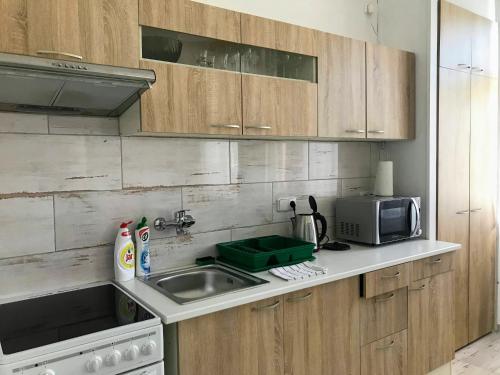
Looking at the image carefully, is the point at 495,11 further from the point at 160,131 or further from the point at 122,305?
the point at 122,305

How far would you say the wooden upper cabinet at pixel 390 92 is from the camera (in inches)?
95.2

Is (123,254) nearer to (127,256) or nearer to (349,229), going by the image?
(127,256)

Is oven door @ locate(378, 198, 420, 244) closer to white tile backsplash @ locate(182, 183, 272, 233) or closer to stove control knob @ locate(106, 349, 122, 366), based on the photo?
white tile backsplash @ locate(182, 183, 272, 233)

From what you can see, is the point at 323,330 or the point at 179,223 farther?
the point at 179,223

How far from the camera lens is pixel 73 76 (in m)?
1.32

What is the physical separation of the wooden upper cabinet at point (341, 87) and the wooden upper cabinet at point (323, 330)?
0.86 metres

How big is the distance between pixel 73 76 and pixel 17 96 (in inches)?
11.8

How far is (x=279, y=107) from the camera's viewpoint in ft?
6.62

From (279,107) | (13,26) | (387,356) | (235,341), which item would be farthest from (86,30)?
(387,356)

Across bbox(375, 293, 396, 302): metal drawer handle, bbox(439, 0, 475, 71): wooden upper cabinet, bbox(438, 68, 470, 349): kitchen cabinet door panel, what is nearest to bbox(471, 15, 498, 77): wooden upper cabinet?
bbox(439, 0, 475, 71): wooden upper cabinet

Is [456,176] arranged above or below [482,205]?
above

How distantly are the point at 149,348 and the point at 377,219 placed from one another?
60.5 inches

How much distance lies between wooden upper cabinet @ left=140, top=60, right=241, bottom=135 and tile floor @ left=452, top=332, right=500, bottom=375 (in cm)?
224

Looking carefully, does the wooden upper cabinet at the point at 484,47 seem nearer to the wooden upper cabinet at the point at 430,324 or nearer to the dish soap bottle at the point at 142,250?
the wooden upper cabinet at the point at 430,324
